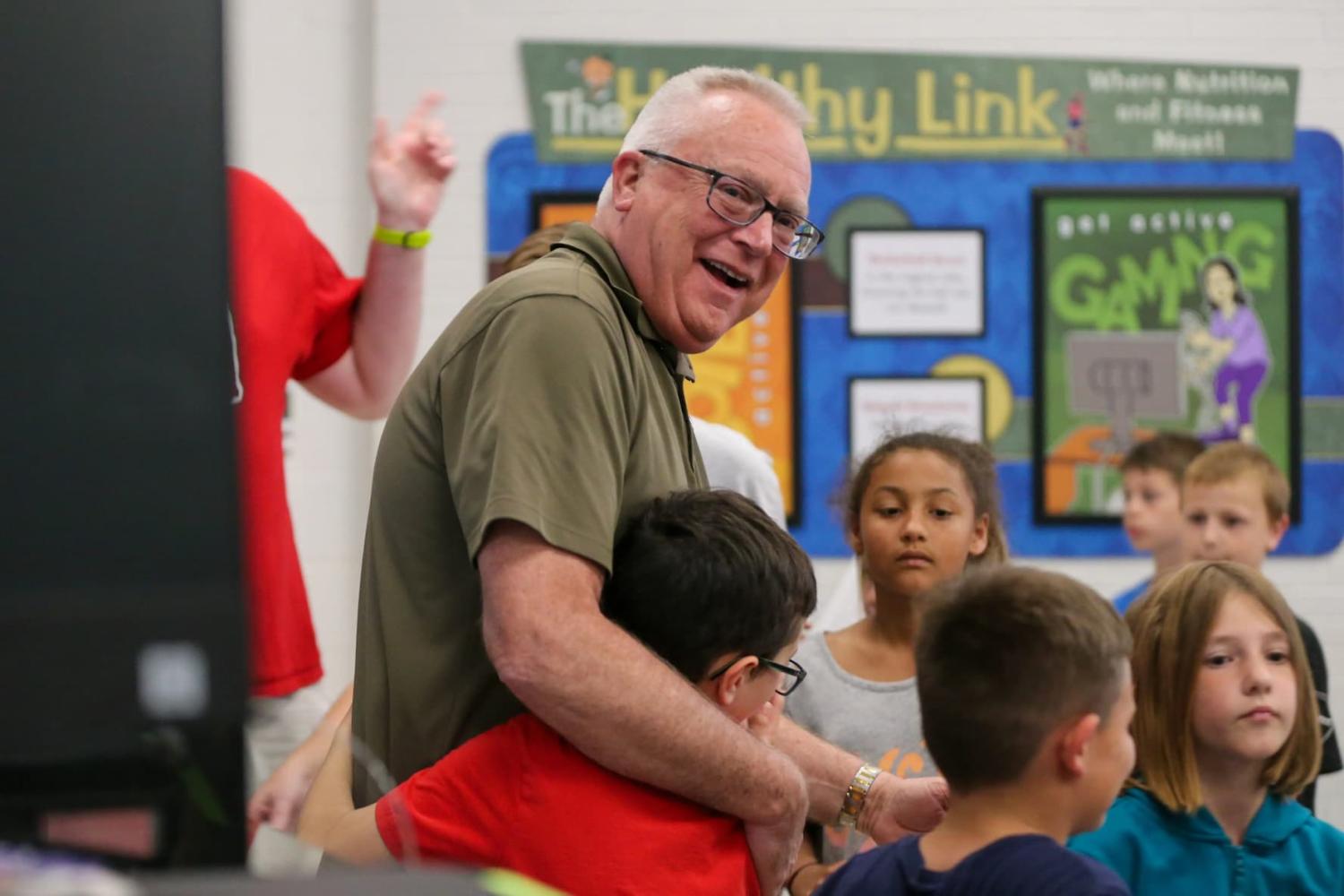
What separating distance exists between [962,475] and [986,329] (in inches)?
76.3

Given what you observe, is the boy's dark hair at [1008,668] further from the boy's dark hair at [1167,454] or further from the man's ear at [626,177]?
the boy's dark hair at [1167,454]

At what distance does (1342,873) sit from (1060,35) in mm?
3155

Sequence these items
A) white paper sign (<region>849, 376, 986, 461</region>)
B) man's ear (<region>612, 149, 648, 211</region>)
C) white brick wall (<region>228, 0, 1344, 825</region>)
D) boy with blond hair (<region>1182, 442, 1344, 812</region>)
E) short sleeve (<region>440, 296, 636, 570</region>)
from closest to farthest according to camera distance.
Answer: short sleeve (<region>440, 296, 636, 570</region>) → man's ear (<region>612, 149, 648, 211</region>) → boy with blond hair (<region>1182, 442, 1344, 812</region>) → white brick wall (<region>228, 0, 1344, 825</region>) → white paper sign (<region>849, 376, 986, 461</region>)

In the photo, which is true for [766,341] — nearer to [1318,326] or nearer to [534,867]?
[1318,326]

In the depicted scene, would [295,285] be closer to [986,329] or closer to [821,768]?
[821,768]

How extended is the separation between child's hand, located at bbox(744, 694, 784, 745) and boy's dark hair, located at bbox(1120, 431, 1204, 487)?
2.76m

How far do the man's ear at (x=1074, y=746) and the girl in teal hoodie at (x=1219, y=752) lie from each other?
498 mm

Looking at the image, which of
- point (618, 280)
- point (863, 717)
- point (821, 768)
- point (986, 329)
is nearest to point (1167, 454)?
point (986, 329)

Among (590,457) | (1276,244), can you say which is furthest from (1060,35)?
(590,457)

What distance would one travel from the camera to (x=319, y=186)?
4.21 meters

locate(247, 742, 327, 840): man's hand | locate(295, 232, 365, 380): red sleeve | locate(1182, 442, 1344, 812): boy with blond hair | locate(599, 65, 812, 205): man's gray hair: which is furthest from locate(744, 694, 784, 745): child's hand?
locate(1182, 442, 1344, 812): boy with blond hair

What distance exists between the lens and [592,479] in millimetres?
1348

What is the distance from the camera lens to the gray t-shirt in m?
2.29

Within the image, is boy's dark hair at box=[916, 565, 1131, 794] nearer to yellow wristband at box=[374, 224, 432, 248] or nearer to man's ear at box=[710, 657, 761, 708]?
man's ear at box=[710, 657, 761, 708]
